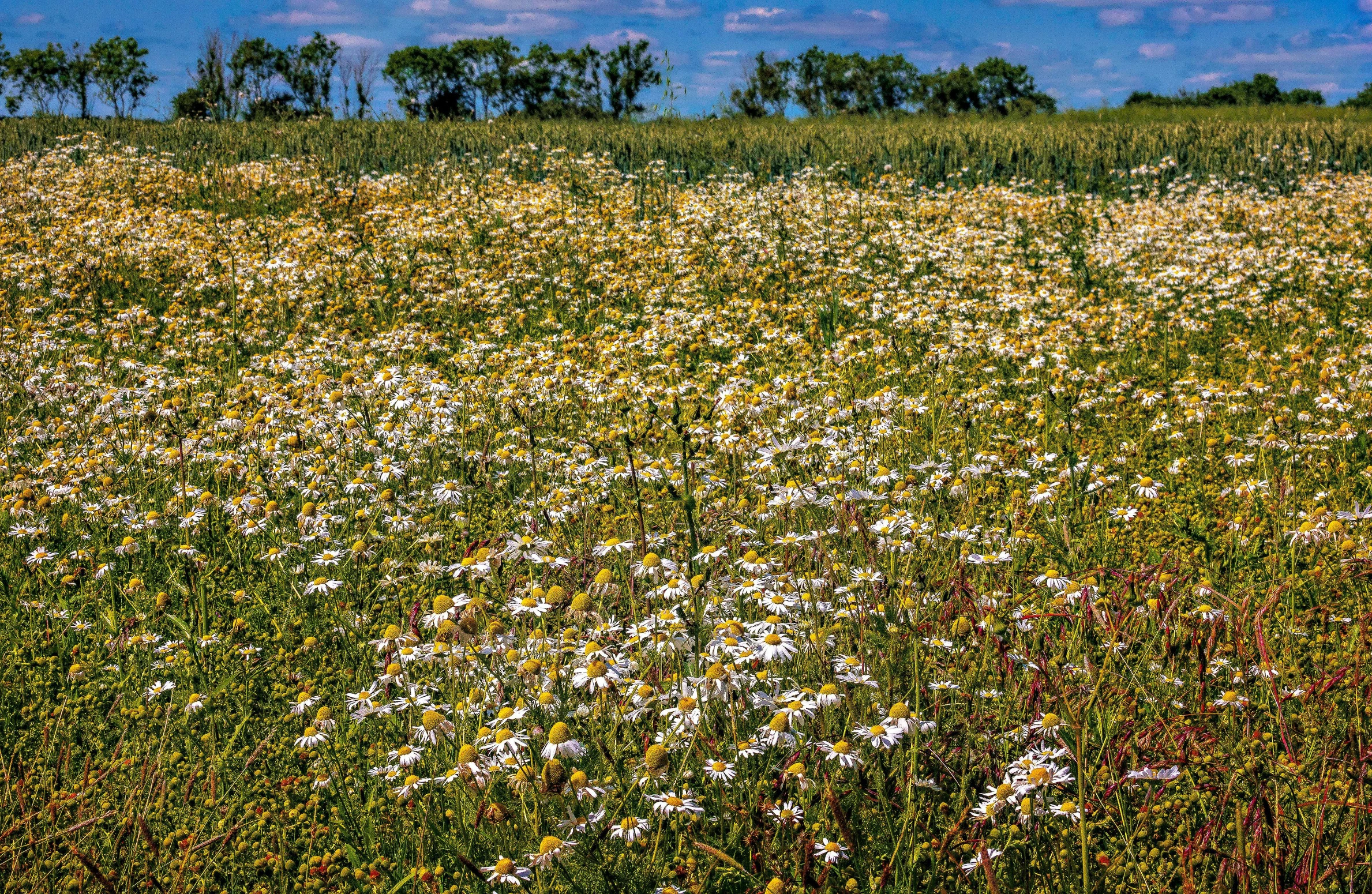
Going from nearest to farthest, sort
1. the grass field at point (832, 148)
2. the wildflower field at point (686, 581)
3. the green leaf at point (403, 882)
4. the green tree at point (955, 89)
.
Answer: the green leaf at point (403, 882)
the wildflower field at point (686, 581)
the grass field at point (832, 148)
the green tree at point (955, 89)

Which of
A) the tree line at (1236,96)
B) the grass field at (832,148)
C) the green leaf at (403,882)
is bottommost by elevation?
the green leaf at (403,882)

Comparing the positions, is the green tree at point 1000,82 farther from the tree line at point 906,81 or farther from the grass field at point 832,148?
the grass field at point 832,148

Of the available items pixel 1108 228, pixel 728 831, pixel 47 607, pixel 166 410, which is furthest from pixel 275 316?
pixel 1108 228

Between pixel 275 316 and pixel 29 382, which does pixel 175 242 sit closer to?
pixel 275 316

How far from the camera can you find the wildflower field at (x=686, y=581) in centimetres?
233

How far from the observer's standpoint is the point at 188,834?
Result: 8.13 feet

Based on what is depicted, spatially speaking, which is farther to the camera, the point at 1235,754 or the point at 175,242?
the point at 175,242

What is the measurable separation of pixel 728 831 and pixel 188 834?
148cm

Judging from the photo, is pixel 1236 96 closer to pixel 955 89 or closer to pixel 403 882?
pixel 955 89

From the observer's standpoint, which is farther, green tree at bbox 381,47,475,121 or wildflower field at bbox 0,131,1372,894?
green tree at bbox 381,47,475,121

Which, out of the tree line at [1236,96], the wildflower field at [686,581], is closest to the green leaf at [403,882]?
the wildflower field at [686,581]

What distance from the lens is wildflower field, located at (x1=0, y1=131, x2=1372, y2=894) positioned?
2.33 m

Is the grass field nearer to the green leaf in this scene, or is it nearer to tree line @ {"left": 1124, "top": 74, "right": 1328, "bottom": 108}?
the green leaf

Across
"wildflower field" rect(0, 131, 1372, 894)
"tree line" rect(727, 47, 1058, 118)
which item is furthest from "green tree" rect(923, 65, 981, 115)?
"wildflower field" rect(0, 131, 1372, 894)
